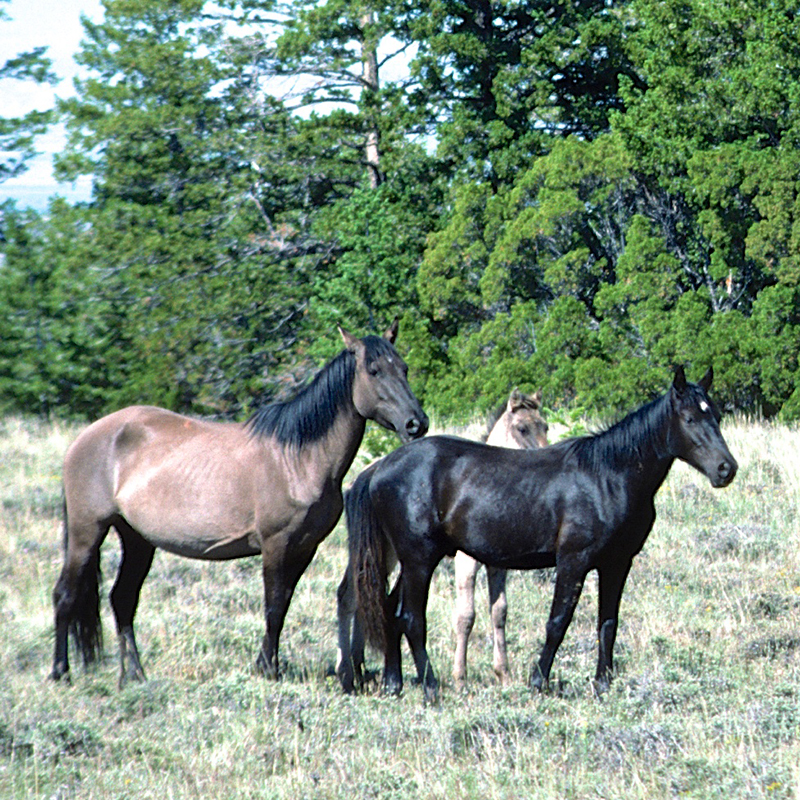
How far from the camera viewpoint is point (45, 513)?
11.6 m

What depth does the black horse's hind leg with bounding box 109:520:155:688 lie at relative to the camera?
23.2 feet

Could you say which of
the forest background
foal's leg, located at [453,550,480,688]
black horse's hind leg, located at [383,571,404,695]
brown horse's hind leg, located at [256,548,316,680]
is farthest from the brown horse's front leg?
the forest background

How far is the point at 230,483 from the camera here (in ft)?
22.7

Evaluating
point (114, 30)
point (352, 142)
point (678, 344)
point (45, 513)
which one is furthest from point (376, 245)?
point (45, 513)

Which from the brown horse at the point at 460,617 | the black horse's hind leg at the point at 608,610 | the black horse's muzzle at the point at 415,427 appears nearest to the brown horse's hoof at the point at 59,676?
the brown horse at the point at 460,617

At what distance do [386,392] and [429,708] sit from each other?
1.79m

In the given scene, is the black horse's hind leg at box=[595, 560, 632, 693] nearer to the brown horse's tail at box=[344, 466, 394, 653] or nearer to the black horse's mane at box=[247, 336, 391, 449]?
the brown horse's tail at box=[344, 466, 394, 653]

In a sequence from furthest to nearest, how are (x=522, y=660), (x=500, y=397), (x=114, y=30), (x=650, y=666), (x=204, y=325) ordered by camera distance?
(x=114, y=30), (x=204, y=325), (x=500, y=397), (x=522, y=660), (x=650, y=666)

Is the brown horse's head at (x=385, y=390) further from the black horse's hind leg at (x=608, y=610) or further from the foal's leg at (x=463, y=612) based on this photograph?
the black horse's hind leg at (x=608, y=610)

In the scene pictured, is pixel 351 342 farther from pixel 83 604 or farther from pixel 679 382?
pixel 83 604

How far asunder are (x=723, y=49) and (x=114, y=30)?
47.8 ft

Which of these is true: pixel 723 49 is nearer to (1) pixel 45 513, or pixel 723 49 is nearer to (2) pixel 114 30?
(1) pixel 45 513

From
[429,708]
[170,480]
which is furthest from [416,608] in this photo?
[170,480]

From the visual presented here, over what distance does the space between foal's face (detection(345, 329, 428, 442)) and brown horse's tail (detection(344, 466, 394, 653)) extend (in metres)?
0.48
